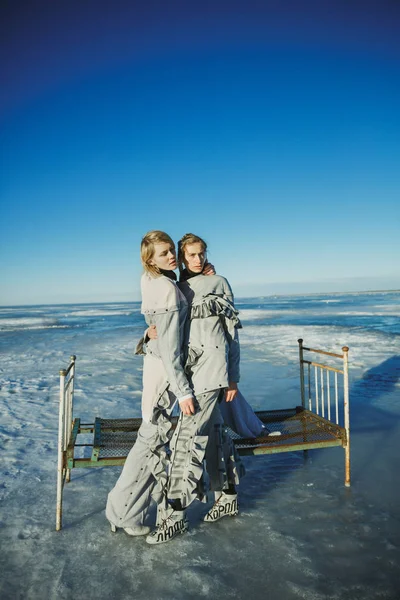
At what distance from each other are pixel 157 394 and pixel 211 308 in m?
0.78

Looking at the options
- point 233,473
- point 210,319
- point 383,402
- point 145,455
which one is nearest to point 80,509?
point 145,455

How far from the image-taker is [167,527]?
3.12 meters

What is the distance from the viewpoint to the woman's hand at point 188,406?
2883mm

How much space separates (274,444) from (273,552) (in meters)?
0.96

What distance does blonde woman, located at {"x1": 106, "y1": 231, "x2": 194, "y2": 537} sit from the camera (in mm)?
2828

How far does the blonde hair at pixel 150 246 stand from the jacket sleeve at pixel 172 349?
0.37 metres

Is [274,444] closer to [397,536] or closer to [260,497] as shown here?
[260,497]

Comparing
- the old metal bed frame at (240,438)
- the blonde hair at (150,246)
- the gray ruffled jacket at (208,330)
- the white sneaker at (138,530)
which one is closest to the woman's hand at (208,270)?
the gray ruffled jacket at (208,330)

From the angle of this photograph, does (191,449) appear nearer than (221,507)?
Yes

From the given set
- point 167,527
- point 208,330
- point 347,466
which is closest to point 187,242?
point 208,330

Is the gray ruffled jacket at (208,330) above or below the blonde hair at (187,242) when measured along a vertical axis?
below

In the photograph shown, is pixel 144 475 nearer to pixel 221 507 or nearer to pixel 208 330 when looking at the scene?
pixel 221 507

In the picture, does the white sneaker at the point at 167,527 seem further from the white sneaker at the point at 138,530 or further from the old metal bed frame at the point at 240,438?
the old metal bed frame at the point at 240,438

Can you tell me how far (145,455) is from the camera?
3.10 m
